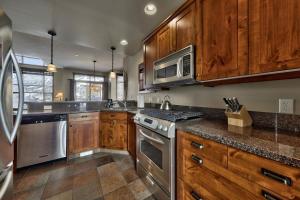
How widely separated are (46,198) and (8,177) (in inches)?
33.8

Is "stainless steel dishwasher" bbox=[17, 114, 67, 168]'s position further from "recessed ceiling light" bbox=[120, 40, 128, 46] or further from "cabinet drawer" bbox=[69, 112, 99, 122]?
"recessed ceiling light" bbox=[120, 40, 128, 46]

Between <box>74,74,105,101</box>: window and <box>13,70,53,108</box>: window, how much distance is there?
47.9 inches

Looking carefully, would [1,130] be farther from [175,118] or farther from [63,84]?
[63,84]

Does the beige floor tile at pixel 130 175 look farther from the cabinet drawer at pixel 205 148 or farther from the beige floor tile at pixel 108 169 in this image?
the cabinet drawer at pixel 205 148

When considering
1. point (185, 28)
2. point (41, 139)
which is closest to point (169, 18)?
point (185, 28)

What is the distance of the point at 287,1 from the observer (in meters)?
0.92

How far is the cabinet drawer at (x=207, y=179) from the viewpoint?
900 millimetres

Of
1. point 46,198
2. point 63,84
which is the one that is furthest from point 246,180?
point 63,84

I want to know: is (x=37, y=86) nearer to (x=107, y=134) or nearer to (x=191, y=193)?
(x=107, y=134)

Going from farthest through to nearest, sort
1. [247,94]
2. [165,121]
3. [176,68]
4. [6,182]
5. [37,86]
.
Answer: [37,86], [176,68], [165,121], [247,94], [6,182]

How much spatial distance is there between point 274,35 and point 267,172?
844 mm

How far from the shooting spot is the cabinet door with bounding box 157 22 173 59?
6.79ft

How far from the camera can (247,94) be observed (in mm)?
1455

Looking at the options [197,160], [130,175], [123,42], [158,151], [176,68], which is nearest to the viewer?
[197,160]
